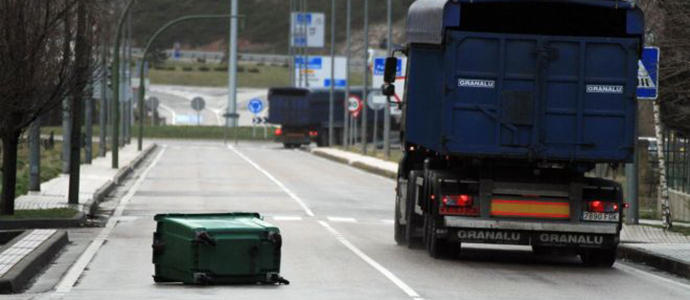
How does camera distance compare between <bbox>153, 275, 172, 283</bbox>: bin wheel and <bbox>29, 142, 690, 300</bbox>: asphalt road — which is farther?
<bbox>153, 275, 172, 283</bbox>: bin wheel

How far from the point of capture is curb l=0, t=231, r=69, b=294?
16.5 metres

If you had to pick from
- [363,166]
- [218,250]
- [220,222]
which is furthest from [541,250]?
[363,166]

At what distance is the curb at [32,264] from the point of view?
54.2 ft

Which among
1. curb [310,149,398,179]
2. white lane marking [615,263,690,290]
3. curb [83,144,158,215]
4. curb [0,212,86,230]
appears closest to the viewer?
white lane marking [615,263,690,290]

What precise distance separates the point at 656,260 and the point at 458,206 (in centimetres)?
286

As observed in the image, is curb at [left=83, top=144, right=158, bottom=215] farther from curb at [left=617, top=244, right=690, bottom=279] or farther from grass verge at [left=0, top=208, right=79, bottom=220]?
curb at [left=617, top=244, right=690, bottom=279]

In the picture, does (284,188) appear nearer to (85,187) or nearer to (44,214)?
(85,187)

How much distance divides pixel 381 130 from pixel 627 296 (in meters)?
82.0

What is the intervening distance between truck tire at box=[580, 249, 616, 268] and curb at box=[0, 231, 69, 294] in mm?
6857

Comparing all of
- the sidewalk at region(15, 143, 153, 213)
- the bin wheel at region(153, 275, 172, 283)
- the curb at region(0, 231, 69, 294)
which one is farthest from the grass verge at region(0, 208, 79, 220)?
the bin wheel at region(153, 275, 172, 283)

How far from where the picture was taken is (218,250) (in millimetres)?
16875

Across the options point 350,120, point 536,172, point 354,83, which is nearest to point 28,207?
point 536,172

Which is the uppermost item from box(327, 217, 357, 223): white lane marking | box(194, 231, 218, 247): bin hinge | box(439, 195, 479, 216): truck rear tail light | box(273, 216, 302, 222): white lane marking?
box(439, 195, 479, 216): truck rear tail light

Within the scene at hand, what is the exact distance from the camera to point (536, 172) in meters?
21.8
